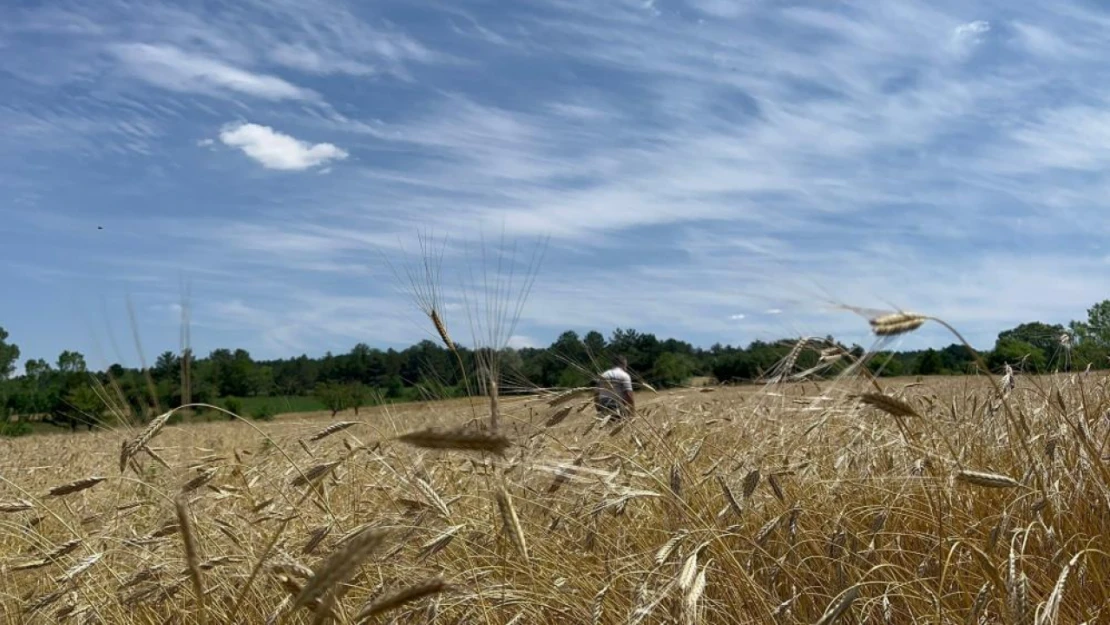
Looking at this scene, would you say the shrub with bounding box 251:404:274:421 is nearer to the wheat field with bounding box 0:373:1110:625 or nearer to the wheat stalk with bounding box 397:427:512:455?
the wheat field with bounding box 0:373:1110:625

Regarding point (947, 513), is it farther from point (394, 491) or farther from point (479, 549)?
point (394, 491)

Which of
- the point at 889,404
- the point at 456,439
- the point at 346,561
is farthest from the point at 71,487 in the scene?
the point at 889,404

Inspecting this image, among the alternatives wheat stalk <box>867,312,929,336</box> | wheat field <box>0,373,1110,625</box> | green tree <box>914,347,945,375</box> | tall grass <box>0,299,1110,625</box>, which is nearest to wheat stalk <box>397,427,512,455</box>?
tall grass <box>0,299,1110,625</box>

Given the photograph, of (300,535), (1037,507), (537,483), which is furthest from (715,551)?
(300,535)

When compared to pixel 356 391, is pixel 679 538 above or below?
below

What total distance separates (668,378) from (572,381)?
54cm

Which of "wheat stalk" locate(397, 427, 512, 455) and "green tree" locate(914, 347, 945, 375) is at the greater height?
"green tree" locate(914, 347, 945, 375)

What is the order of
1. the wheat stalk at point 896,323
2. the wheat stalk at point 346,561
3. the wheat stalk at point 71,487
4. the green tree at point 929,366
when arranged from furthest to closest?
the green tree at point 929,366 → the wheat stalk at point 71,487 → the wheat stalk at point 896,323 → the wheat stalk at point 346,561

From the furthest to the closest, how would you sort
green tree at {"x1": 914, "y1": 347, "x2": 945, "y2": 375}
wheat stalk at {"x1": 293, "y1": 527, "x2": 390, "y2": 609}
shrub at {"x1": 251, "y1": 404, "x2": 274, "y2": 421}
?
shrub at {"x1": 251, "y1": 404, "x2": 274, "y2": 421}, green tree at {"x1": 914, "y1": 347, "x2": 945, "y2": 375}, wheat stalk at {"x1": 293, "y1": 527, "x2": 390, "y2": 609}

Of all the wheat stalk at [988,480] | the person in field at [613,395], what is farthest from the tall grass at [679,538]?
the person in field at [613,395]

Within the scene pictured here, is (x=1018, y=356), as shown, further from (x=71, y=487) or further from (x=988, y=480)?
(x=71, y=487)

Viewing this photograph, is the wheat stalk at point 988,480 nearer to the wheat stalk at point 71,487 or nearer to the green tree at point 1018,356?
the wheat stalk at point 71,487

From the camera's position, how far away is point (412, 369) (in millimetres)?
4875

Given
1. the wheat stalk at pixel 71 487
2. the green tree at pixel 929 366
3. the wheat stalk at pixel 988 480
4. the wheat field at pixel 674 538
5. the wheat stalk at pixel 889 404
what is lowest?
the wheat field at pixel 674 538
